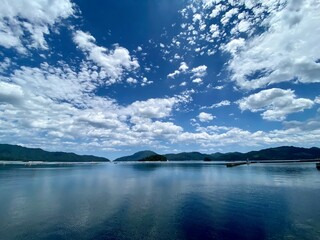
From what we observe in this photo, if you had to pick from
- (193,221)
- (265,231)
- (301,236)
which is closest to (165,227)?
(193,221)

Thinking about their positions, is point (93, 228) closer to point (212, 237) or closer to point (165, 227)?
point (165, 227)

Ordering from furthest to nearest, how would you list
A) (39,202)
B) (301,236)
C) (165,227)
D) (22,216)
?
(39,202)
(22,216)
(165,227)
(301,236)

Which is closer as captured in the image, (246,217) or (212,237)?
(212,237)

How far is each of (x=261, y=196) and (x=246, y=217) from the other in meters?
17.6

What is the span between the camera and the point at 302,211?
31328 mm

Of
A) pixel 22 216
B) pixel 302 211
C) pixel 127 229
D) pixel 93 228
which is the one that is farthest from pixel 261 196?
pixel 22 216

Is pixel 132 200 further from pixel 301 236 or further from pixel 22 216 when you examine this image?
pixel 301 236

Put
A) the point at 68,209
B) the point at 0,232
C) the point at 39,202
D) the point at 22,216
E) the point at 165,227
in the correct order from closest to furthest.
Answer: the point at 0,232 → the point at 165,227 → the point at 22,216 → the point at 68,209 → the point at 39,202

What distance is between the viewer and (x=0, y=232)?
23422mm

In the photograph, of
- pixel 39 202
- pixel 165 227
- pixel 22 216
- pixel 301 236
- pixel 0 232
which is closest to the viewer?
pixel 301 236

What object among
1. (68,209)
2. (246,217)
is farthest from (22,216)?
(246,217)

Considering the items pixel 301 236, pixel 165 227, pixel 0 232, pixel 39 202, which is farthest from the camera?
pixel 39 202

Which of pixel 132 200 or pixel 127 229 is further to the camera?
pixel 132 200

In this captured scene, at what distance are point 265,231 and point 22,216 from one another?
108ft
